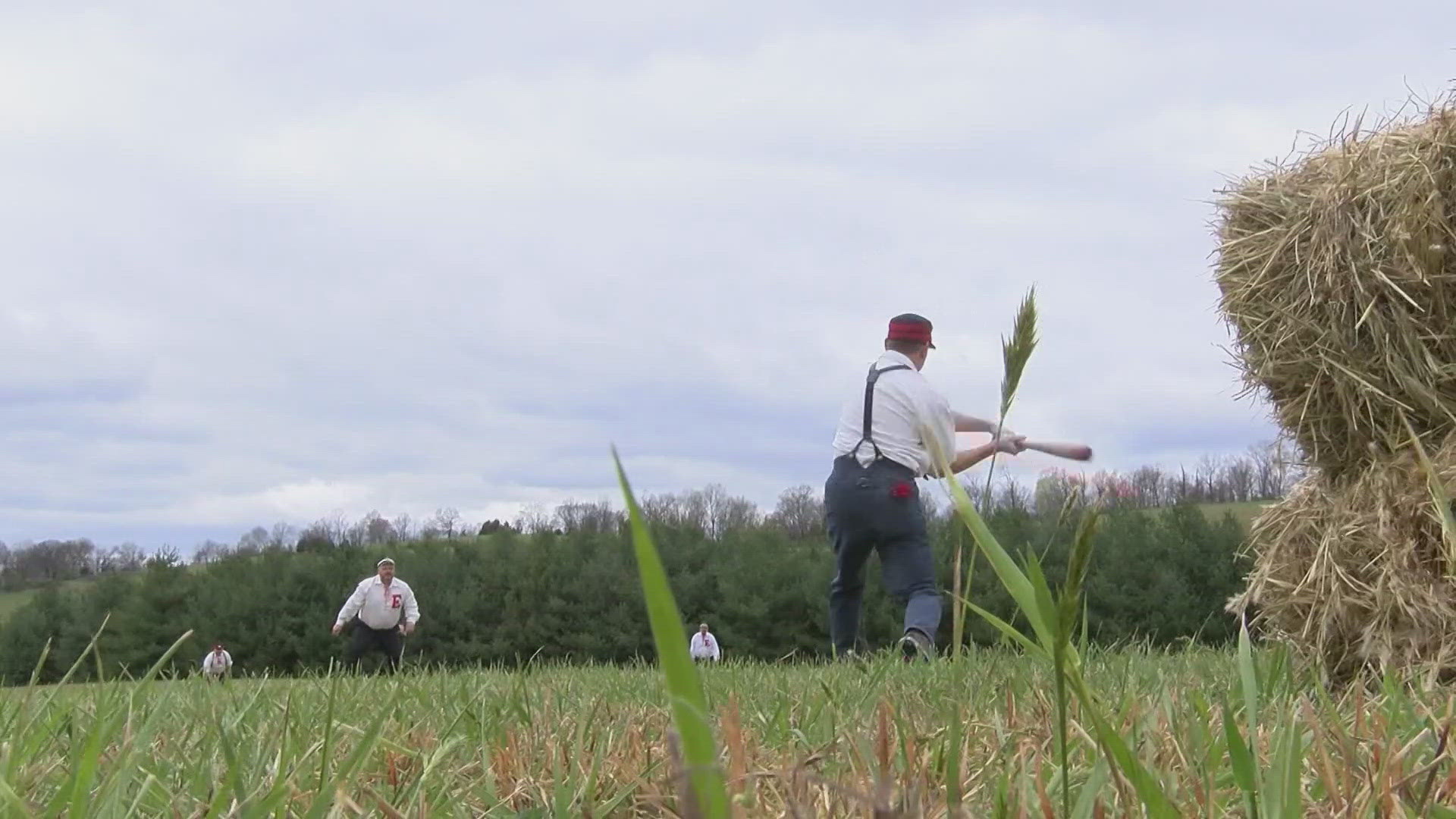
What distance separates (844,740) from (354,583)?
33.5 metres

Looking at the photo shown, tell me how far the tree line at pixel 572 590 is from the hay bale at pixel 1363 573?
16957mm

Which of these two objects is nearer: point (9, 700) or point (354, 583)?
point (9, 700)

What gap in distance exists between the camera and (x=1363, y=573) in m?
3.27

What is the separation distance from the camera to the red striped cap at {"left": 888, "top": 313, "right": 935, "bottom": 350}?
6.23 m

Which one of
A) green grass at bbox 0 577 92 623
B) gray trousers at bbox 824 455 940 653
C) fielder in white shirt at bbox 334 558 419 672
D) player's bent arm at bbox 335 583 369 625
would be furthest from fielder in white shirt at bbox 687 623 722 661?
green grass at bbox 0 577 92 623

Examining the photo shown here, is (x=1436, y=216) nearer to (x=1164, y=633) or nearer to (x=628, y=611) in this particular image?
(x=1164, y=633)

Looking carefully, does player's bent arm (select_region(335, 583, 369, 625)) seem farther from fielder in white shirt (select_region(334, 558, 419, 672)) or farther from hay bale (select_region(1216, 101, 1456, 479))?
hay bale (select_region(1216, 101, 1456, 479))

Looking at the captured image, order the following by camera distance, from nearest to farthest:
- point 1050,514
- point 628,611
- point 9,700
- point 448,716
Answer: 1. point 1050,514
2. point 448,716
3. point 9,700
4. point 628,611

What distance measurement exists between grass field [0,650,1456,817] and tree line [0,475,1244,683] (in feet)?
60.8

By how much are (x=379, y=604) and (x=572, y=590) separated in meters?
13.3

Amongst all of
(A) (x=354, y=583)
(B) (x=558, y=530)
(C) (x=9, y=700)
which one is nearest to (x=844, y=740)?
(C) (x=9, y=700)

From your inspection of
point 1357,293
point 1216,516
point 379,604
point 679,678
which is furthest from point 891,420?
point 1216,516

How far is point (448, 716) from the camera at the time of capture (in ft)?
7.38

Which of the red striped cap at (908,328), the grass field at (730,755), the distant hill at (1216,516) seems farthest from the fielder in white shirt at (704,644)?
the grass field at (730,755)
